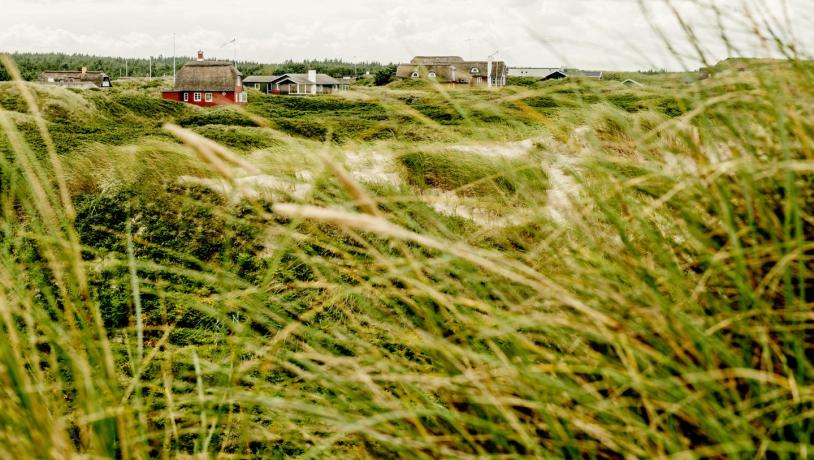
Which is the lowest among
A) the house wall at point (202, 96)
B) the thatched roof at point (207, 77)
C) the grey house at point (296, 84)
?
the house wall at point (202, 96)

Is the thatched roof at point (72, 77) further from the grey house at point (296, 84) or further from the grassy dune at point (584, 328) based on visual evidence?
the grassy dune at point (584, 328)

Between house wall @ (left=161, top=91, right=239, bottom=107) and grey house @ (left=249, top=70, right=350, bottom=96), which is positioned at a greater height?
grey house @ (left=249, top=70, right=350, bottom=96)

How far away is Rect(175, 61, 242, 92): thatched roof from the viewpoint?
4438 cm

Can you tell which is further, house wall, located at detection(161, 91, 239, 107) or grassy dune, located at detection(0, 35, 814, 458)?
house wall, located at detection(161, 91, 239, 107)

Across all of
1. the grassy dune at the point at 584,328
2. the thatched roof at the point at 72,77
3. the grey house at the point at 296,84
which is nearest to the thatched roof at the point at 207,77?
the grey house at the point at 296,84

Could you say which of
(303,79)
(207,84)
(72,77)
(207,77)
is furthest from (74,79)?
(207,84)

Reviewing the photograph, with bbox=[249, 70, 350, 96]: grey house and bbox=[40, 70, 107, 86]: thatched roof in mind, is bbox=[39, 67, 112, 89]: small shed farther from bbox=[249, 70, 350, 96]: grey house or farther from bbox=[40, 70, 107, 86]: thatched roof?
bbox=[249, 70, 350, 96]: grey house

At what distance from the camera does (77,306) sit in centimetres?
131

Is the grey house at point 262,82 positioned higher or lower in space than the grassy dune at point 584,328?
higher

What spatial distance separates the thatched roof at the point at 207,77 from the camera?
44375 mm

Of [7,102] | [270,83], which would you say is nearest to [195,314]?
[7,102]

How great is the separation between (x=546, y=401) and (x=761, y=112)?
2.69ft

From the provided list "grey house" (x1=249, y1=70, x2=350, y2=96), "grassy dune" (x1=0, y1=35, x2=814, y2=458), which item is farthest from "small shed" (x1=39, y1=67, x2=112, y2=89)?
"grassy dune" (x1=0, y1=35, x2=814, y2=458)

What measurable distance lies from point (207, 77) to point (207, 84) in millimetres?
684
